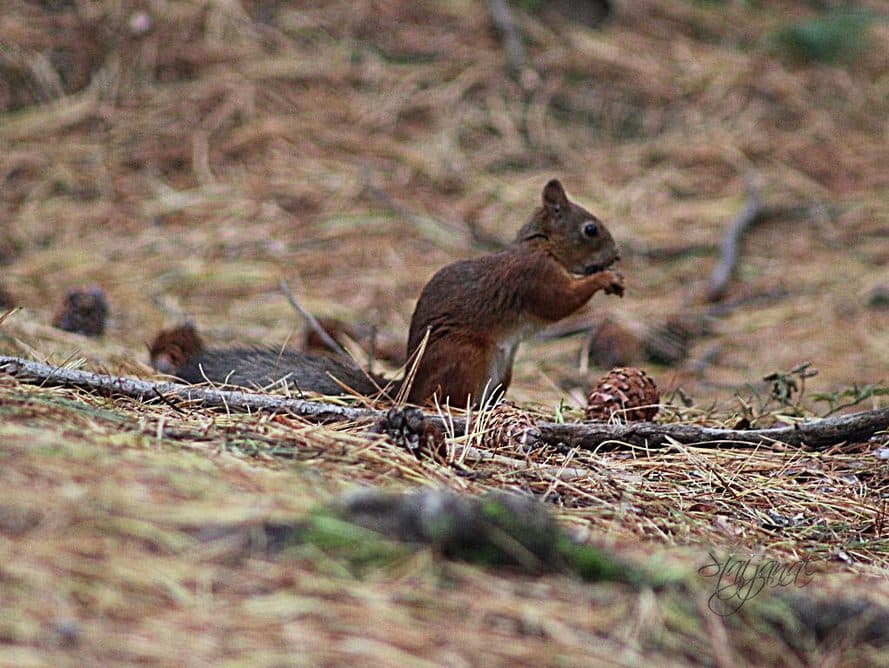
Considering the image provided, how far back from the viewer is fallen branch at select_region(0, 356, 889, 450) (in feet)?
7.70

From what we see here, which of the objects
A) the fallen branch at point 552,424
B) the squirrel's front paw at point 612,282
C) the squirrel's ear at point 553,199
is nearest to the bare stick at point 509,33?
the squirrel's ear at point 553,199

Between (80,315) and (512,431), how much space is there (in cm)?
185

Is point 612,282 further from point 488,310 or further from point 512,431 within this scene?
point 512,431

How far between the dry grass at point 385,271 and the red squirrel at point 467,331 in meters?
0.19

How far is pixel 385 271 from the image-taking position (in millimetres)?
4836

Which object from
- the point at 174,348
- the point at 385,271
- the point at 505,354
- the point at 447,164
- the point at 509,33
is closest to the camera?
the point at 174,348

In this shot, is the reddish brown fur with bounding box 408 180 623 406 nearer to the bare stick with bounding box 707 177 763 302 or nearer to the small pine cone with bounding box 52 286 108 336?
the small pine cone with bounding box 52 286 108 336

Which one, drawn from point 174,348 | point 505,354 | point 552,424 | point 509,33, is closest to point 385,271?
point 505,354

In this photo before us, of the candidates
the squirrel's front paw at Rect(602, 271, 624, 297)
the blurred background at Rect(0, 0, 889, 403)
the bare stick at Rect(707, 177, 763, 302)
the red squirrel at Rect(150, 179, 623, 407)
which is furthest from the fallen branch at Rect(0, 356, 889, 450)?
the bare stick at Rect(707, 177, 763, 302)

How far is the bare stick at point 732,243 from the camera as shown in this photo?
484cm

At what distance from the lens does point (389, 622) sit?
4.35 feet

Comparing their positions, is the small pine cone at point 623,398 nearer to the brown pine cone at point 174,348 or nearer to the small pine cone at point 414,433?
the small pine cone at point 414,433

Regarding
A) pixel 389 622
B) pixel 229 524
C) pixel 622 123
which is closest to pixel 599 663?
pixel 389 622

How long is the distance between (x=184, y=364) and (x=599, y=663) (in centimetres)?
177
